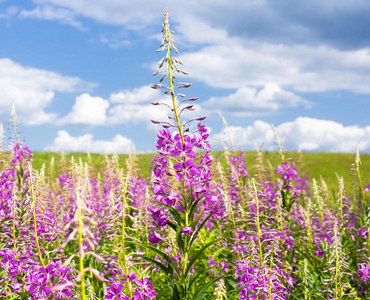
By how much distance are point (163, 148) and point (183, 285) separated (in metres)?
1.39

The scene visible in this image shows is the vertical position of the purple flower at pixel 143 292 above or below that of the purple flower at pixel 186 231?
below

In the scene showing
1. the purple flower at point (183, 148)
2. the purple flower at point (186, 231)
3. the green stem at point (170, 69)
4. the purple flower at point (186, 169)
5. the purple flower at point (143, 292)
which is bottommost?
the purple flower at point (143, 292)

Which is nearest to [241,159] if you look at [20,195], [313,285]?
[313,285]

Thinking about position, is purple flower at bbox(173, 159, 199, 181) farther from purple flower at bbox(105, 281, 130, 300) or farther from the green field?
the green field

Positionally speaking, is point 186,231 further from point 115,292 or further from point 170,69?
point 170,69

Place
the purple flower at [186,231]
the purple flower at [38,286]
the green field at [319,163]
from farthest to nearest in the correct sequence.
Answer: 1. the green field at [319,163]
2. the purple flower at [38,286]
3. the purple flower at [186,231]

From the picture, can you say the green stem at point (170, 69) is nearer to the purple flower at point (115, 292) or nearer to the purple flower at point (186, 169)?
the purple flower at point (186, 169)

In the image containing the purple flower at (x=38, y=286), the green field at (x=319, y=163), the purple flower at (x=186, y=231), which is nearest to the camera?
the purple flower at (x=186, y=231)

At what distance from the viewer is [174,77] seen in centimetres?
381

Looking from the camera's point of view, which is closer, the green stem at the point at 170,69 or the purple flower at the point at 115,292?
the purple flower at the point at 115,292

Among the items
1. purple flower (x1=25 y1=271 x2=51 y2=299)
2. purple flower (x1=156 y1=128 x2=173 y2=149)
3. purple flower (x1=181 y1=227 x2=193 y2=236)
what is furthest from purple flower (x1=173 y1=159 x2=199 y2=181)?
purple flower (x1=25 y1=271 x2=51 y2=299)

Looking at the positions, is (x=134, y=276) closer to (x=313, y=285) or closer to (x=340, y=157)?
(x=313, y=285)

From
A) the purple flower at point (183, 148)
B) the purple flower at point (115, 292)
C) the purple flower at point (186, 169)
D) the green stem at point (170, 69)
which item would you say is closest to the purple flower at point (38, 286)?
the purple flower at point (115, 292)

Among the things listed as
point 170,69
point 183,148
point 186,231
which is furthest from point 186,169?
point 170,69
